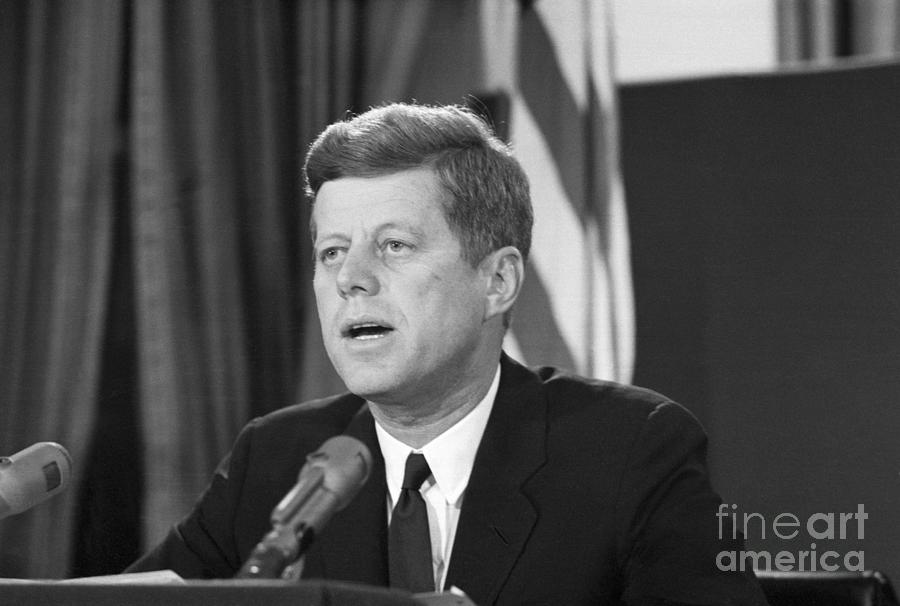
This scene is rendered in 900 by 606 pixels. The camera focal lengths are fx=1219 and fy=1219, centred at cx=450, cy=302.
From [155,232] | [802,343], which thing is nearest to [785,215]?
[802,343]

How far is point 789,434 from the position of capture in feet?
8.18

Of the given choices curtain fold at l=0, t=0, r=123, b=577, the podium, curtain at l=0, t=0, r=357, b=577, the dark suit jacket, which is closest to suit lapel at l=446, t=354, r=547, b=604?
the dark suit jacket

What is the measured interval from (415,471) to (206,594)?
2.34ft

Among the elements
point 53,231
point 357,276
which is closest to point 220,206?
point 53,231

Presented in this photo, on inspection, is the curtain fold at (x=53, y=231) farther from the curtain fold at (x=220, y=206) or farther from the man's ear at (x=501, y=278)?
the man's ear at (x=501, y=278)

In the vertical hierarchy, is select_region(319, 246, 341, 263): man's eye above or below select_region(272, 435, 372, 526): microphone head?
above

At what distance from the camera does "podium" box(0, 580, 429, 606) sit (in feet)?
3.09

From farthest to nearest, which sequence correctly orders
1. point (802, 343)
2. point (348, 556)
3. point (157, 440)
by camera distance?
point (157, 440) → point (802, 343) → point (348, 556)

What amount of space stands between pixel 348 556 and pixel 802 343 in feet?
4.00

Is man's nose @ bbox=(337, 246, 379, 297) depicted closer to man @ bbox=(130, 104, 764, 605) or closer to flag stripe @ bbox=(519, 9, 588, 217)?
man @ bbox=(130, 104, 764, 605)

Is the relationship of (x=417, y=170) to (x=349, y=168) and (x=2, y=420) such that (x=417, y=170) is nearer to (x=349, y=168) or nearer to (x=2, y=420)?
(x=349, y=168)

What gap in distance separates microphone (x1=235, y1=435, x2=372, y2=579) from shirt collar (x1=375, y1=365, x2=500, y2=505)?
584 mm

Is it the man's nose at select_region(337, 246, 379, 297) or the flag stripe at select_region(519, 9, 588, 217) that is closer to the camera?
the man's nose at select_region(337, 246, 379, 297)

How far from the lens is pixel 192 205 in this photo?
2.70m
